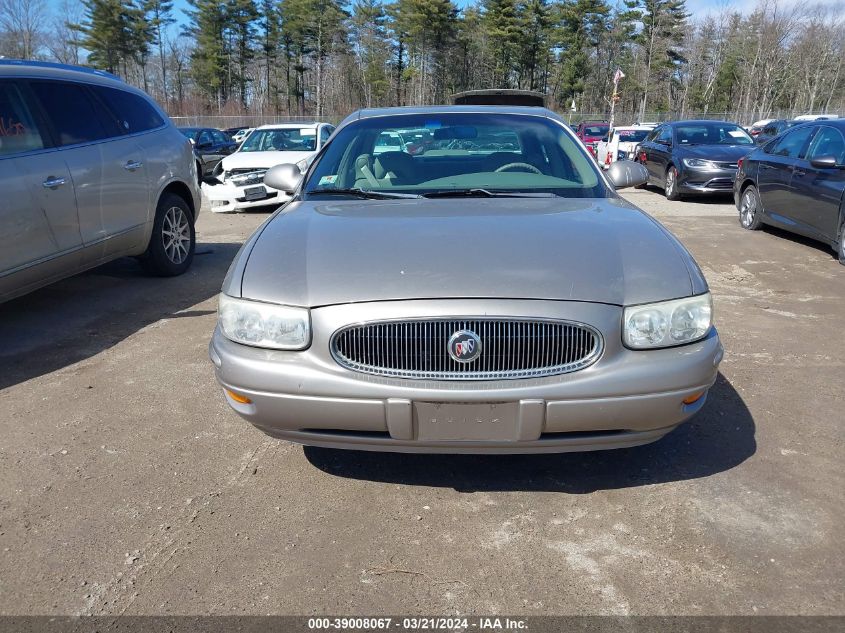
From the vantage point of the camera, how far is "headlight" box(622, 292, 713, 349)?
2504 mm

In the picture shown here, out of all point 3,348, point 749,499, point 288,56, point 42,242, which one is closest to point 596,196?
point 749,499

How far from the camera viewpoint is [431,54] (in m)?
59.8

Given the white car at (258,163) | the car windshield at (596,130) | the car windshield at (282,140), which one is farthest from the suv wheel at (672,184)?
the car windshield at (596,130)

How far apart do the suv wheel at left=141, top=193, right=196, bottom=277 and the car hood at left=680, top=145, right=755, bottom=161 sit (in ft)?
31.3

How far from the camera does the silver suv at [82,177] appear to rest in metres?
4.57

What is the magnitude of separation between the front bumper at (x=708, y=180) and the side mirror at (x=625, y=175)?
901cm

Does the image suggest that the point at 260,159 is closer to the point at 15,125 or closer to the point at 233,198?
the point at 233,198

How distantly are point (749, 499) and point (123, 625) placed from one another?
2.41 metres

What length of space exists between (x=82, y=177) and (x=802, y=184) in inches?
295

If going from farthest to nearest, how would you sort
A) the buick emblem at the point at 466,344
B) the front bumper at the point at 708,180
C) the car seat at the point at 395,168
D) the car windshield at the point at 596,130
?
the car windshield at the point at 596,130 < the front bumper at the point at 708,180 < the car seat at the point at 395,168 < the buick emblem at the point at 466,344

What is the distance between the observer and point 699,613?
221 cm

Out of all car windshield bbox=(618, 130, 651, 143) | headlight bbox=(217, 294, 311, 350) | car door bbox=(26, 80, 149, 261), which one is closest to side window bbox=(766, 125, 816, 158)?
car door bbox=(26, 80, 149, 261)

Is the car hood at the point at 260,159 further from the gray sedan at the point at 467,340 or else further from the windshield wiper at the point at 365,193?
the gray sedan at the point at 467,340

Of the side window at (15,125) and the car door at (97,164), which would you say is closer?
the side window at (15,125)
